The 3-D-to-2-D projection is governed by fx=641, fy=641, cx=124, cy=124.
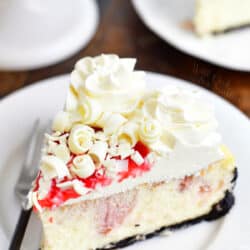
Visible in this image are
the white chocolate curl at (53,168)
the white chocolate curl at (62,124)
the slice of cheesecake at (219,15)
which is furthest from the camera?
the slice of cheesecake at (219,15)

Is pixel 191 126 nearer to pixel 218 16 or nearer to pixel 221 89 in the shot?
pixel 221 89

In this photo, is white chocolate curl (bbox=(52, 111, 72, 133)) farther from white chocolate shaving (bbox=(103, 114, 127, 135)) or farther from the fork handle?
the fork handle

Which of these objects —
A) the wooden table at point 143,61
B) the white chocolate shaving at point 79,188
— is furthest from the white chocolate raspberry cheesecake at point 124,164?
the wooden table at point 143,61

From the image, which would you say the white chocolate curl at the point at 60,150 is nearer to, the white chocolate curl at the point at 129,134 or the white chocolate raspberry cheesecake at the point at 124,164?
the white chocolate raspberry cheesecake at the point at 124,164

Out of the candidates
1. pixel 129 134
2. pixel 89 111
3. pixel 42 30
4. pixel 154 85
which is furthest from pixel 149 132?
pixel 42 30

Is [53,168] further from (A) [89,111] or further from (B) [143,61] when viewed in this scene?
(B) [143,61]

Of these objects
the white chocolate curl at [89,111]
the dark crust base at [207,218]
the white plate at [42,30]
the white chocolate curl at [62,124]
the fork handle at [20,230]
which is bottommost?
the dark crust base at [207,218]
